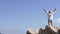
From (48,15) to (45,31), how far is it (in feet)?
11.2

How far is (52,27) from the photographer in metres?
36.3

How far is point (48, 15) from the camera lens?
35.8 m

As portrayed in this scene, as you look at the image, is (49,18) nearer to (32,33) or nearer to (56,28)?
(56,28)

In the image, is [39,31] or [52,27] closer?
[52,27]

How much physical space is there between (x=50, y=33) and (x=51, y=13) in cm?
337

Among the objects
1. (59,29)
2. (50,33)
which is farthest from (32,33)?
(59,29)

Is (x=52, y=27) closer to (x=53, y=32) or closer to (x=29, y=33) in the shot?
(x=53, y=32)

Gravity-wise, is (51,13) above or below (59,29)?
above

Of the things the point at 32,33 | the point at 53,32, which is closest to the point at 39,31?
the point at 32,33

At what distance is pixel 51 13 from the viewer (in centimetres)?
3575

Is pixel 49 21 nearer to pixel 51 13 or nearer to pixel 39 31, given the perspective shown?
pixel 51 13

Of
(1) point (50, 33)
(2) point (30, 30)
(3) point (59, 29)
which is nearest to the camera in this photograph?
(3) point (59, 29)

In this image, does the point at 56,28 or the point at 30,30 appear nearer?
the point at 56,28

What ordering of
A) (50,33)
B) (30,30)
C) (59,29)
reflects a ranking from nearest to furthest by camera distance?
(59,29)
(50,33)
(30,30)
